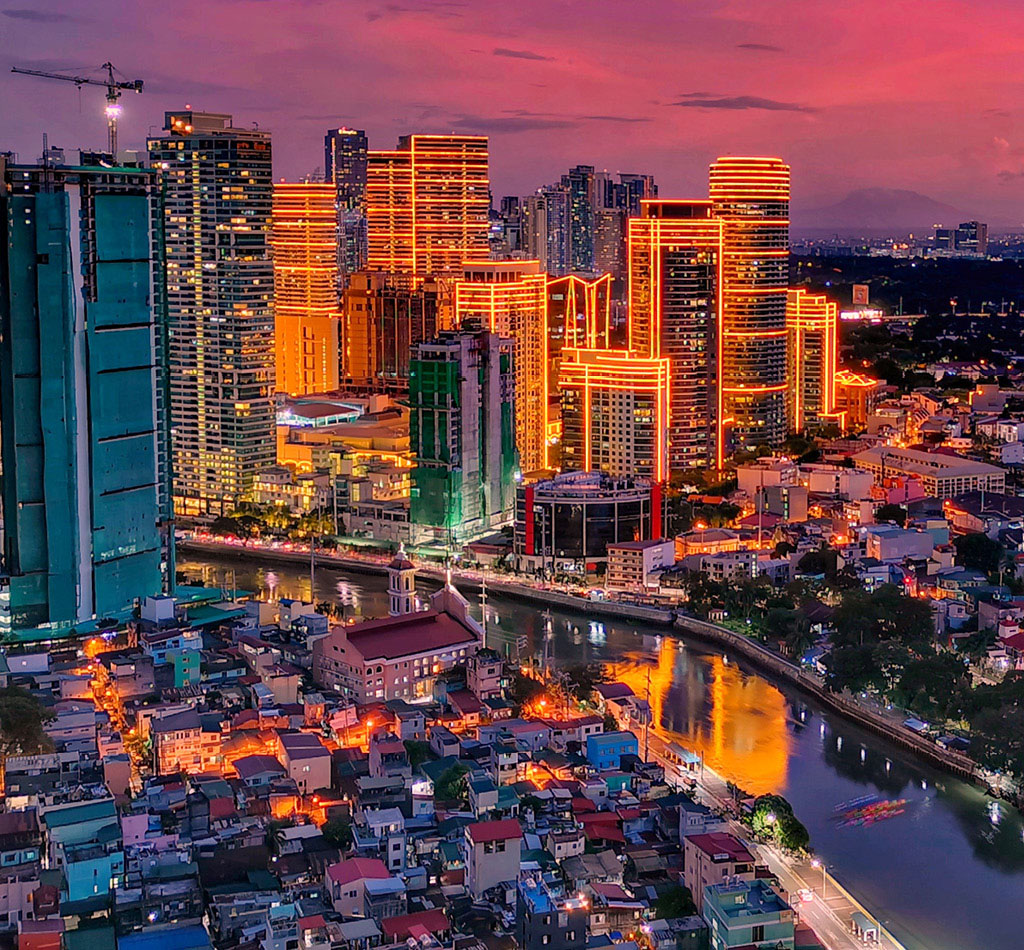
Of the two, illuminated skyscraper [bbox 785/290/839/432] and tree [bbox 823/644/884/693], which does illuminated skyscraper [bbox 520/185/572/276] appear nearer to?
illuminated skyscraper [bbox 785/290/839/432]

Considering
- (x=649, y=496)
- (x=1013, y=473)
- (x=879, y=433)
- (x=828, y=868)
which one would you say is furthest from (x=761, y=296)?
(x=828, y=868)

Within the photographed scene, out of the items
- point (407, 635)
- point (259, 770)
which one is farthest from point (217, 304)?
point (259, 770)

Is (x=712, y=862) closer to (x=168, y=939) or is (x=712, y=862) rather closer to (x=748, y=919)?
(x=748, y=919)

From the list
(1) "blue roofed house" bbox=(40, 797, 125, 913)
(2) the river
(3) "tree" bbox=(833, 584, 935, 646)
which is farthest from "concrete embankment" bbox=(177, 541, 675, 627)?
(1) "blue roofed house" bbox=(40, 797, 125, 913)

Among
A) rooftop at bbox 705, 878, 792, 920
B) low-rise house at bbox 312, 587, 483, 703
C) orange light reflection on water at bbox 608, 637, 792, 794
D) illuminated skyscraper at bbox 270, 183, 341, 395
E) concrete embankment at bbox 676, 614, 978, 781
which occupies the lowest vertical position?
orange light reflection on water at bbox 608, 637, 792, 794

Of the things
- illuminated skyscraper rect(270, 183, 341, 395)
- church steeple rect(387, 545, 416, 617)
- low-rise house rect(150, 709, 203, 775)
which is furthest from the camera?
A: illuminated skyscraper rect(270, 183, 341, 395)

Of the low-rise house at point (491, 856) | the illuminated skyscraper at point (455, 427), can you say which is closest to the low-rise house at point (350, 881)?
the low-rise house at point (491, 856)
